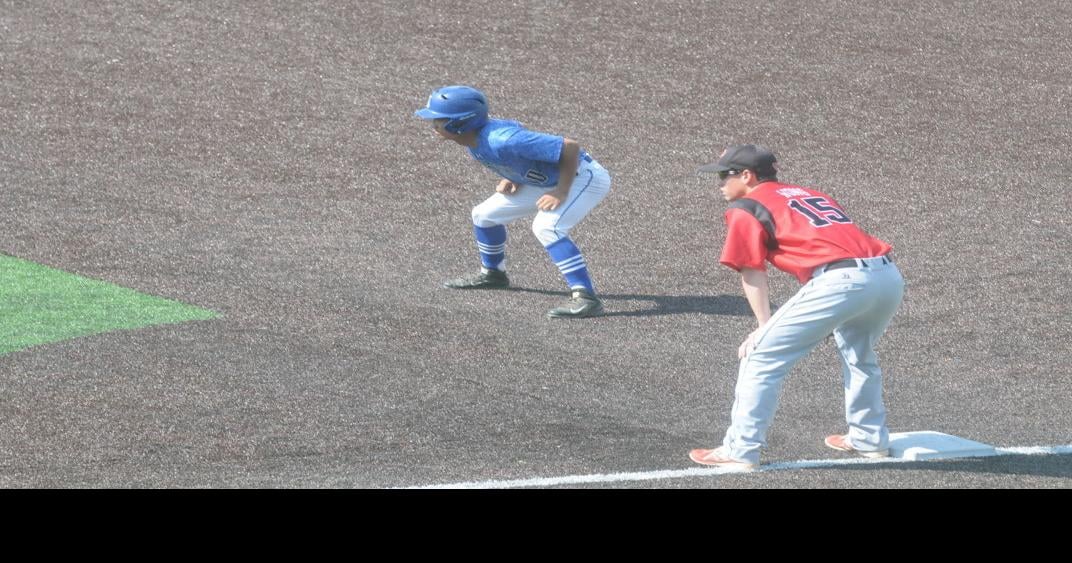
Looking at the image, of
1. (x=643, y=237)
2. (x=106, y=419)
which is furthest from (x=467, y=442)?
(x=643, y=237)

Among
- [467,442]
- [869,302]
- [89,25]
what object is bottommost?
[89,25]

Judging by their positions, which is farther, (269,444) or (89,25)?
(89,25)

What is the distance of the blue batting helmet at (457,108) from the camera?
9.48 metres

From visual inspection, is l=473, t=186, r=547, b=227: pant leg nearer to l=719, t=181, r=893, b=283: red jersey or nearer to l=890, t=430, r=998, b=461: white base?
l=719, t=181, r=893, b=283: red jersey

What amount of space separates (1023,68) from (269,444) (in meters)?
12.8

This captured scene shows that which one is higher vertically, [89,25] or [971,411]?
[971,411]

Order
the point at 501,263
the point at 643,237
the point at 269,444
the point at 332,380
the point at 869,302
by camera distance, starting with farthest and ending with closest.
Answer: the point at 643,237
the point at 501,263
the point at 332,380
the point at 269,444
the point at 869,302

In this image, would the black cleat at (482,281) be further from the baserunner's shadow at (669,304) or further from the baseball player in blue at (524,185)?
the baserunner's shadow at (669,304)

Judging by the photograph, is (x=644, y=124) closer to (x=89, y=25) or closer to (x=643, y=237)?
(x=643, y=237)

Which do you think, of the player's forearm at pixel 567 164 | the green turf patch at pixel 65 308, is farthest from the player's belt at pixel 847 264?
the green turf patch at pixel 65 308

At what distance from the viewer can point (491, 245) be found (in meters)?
10.4

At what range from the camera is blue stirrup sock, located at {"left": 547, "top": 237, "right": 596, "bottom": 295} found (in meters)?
9.91

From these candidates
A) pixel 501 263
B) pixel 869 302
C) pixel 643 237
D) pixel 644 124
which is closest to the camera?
pixel 869 302

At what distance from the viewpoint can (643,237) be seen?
11977 millimetres
